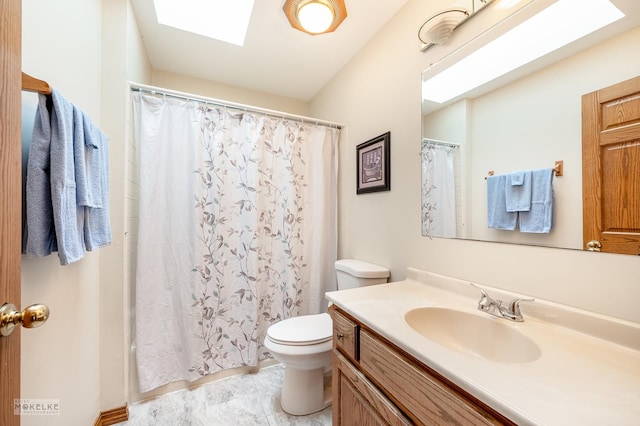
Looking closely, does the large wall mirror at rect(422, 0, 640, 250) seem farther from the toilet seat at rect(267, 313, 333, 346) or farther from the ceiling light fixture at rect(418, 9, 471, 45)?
the toilet seat at rect(267, 313, 333, 346)

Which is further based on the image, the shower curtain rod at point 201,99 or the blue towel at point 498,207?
the shower curtain rod at point 201,99

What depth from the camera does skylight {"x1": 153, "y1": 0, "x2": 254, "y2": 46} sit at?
1.52 metres

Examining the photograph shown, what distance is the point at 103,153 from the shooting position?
1092 millimetres

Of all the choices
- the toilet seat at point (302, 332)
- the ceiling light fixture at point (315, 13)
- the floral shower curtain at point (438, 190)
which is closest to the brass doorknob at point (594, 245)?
the floral shower curtain at point (438, 190)

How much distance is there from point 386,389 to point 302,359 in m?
0.67

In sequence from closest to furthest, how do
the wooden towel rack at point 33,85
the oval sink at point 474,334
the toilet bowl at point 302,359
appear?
the wooden towel rack at point 33,85 < the oval sink at point 474,334 < the toilet bowl at point 302,359

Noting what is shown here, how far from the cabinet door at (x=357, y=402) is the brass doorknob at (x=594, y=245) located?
77cm

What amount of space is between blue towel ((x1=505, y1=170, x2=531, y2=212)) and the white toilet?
2.56 feet

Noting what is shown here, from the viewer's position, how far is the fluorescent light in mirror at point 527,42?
77 centimetres

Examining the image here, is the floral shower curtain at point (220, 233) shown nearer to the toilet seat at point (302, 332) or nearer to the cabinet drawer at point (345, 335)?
the toilet seat at point (302, 332)

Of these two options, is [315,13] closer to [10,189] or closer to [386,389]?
[10,189]

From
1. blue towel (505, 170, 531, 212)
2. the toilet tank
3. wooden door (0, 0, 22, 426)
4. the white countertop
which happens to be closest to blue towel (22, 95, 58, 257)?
wooden door (0, 0, 22, 426)

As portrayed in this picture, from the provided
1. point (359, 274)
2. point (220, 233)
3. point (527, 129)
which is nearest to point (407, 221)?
point (359, 274)

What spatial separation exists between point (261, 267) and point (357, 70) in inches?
65.1
